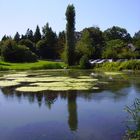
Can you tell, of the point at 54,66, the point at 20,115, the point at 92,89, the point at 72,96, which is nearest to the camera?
the point at 20,115

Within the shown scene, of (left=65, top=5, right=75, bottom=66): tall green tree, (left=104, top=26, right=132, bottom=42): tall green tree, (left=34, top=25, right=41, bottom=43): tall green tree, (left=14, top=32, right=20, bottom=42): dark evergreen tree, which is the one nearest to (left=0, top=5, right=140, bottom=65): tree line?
(left=65, top=5, right=75, bottom=66): tall green tree

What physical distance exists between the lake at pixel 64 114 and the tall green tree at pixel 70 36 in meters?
35.6

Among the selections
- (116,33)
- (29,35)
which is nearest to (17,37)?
(29,35)

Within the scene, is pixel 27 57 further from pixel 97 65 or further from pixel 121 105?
pixel 121 105

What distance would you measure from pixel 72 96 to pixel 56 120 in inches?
305

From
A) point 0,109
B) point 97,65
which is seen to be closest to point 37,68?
point 97,65

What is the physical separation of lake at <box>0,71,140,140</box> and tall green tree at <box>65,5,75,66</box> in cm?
3557

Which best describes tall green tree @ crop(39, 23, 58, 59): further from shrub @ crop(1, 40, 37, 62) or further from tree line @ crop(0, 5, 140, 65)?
shrub @ crop(1, 40, 37, 62)

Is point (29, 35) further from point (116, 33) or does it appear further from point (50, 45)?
point (116, 33)

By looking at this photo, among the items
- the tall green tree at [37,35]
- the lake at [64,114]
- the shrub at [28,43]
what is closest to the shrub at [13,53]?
the shrub at [28,43]

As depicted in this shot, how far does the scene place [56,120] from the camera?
15.0m

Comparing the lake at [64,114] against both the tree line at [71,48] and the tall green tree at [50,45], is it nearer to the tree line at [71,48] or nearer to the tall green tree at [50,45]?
the tree line at [71,48]

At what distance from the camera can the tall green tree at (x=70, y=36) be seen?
2391 inches

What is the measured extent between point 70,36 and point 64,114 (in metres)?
45.2
